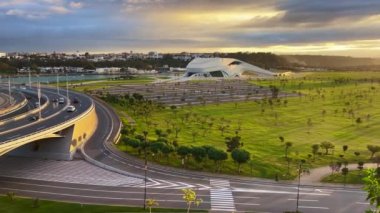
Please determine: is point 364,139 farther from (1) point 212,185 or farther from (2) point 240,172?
(1) point 212,185

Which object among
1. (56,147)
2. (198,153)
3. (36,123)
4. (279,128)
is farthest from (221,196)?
(279,128)

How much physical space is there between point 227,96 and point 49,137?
375 ft

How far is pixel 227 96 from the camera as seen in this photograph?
180250mm

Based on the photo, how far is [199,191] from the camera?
200 ft

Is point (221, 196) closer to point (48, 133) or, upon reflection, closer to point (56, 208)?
point (56, 208)

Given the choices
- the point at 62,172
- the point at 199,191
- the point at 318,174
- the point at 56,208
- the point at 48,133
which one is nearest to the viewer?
the point at 56,208

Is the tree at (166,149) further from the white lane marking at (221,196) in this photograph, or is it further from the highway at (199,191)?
the white lane marking at (221,196)

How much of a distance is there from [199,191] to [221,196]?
334cm

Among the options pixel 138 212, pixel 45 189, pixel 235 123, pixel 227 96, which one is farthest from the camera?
pixel 227 96

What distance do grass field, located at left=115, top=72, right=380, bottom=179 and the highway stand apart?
546cm

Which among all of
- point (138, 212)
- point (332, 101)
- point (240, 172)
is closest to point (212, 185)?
point (240, 172)

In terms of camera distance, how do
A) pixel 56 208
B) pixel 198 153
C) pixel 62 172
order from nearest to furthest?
pixel 56 208 → pixel 62 172 → pixel 198 153

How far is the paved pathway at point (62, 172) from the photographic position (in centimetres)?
6491

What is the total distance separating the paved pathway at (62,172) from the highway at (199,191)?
1.35 m
